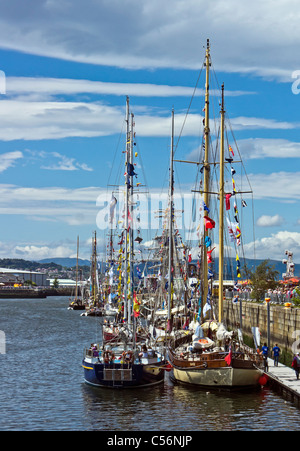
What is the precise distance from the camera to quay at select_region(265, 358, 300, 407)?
1412 inches

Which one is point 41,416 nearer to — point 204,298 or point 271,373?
point 271,373

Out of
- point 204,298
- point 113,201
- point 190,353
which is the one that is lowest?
point 190,353

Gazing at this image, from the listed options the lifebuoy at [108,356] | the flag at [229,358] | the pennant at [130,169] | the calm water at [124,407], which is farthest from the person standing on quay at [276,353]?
the pennant at [130,169]

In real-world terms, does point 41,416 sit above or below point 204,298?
below

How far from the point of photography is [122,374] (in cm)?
4069

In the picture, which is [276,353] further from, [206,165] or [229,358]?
[206,165]

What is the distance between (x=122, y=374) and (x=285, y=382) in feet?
31.0

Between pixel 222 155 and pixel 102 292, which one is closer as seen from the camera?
pixel 222 155

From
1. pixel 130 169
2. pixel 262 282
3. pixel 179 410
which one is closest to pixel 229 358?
pixel 179 410

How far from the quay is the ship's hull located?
700cm

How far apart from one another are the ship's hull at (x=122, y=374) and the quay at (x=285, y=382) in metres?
7.00
